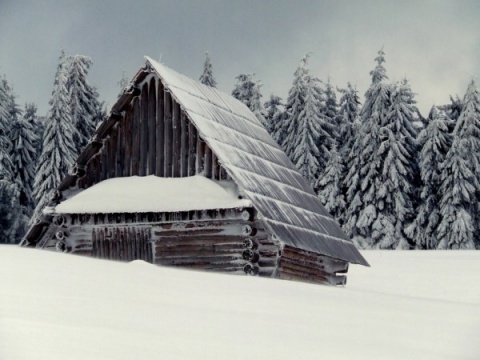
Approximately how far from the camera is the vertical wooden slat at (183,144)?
89.0 ft

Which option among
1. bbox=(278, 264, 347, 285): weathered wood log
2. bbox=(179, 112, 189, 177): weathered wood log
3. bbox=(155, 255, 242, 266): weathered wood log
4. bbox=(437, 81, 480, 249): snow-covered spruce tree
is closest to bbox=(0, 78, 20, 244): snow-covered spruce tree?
bbox=(437, 81, 480, 249): snow-covered spruce tree

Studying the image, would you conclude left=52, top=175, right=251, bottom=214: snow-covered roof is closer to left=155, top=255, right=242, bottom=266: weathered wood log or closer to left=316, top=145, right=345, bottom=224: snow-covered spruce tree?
left=155, top=255, right=242, bottom=266: weathered wood log

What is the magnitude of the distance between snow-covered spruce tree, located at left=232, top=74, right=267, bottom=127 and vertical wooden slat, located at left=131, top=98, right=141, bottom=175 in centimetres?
3553

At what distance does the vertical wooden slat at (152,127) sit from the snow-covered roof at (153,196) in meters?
0.42

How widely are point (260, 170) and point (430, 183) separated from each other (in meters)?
29.0

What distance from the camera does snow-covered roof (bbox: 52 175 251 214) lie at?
1012 inches

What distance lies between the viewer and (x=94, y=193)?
2758 centimetres

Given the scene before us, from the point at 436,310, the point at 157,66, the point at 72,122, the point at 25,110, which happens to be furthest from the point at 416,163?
the point at 436,310

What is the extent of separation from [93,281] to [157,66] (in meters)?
13.6

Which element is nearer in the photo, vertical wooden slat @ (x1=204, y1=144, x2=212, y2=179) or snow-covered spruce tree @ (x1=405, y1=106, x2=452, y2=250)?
vertical wooden slat @ (x1=204, y1=144, x2=212, y2=179)

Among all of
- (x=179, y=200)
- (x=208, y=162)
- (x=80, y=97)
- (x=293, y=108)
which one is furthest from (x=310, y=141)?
(x=179, y=200)

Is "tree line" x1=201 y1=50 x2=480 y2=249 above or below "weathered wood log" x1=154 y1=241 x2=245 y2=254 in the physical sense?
above

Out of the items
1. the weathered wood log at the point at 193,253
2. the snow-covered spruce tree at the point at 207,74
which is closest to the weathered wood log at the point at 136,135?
the weathered wood log at the point at 193,253

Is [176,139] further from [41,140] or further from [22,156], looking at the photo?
[41,140]
